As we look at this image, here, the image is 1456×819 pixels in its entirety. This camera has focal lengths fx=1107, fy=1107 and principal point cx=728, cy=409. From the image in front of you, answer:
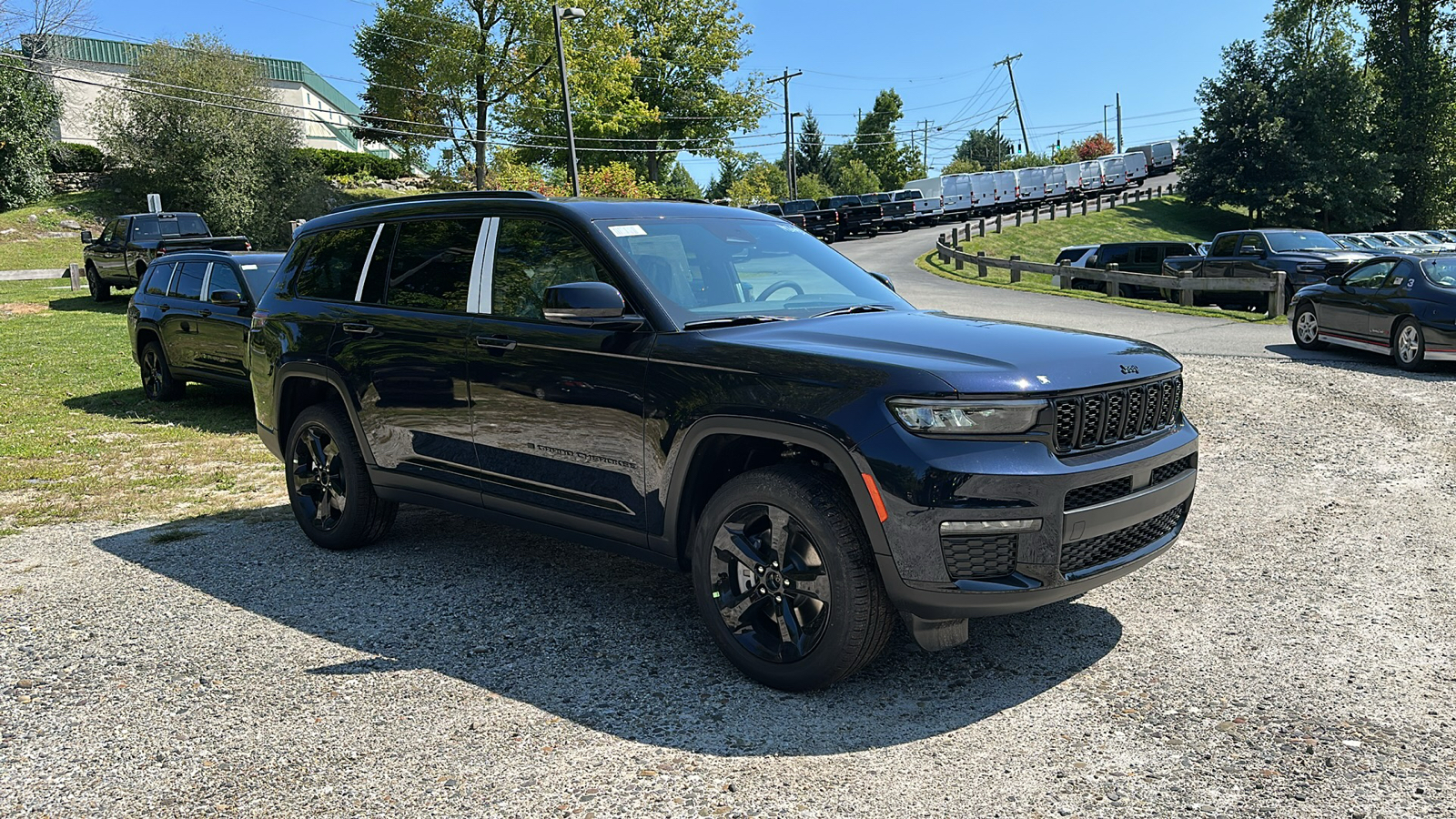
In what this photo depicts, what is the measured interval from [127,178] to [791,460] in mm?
47766

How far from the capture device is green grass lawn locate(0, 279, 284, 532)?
779cm

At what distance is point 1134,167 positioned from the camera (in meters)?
67.9

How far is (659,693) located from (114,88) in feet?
160

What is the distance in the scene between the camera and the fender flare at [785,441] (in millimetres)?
3812

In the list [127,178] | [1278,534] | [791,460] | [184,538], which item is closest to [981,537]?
[791,460]

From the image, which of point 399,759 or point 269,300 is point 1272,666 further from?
point 269,300

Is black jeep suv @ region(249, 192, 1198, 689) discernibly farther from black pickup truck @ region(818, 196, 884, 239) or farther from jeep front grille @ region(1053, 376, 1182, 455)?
black pickup truck @ region(818, 196, 884, 239)

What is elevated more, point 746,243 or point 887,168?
point 887,168

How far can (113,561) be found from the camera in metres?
6.27

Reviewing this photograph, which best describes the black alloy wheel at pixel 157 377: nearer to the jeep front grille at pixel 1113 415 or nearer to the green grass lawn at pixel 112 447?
the green grass lawn at pixel 112 447

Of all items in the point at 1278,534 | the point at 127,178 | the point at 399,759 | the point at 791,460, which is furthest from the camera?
the point at 127,178

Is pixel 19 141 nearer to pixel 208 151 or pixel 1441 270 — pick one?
pixel 208 151

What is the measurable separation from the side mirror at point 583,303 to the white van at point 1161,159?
79.3 metres

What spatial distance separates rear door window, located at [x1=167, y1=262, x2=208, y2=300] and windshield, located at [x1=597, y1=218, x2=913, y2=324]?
A: 841 centimetres
